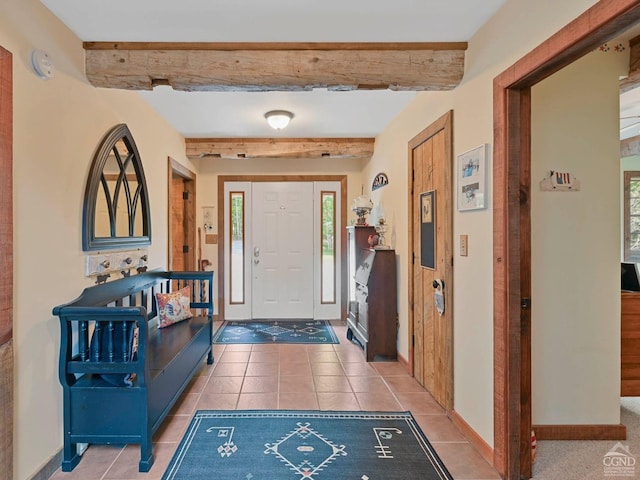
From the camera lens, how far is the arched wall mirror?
7.37 ft

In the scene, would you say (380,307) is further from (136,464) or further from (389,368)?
(136,464)

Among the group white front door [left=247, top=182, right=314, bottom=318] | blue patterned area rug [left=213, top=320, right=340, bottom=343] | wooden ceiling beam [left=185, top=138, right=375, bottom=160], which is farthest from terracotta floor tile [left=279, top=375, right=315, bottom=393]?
wooden ceiling beam [left=185, top=138, right=375, bottom=160]

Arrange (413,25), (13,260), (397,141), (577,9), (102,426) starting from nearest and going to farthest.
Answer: (577,9)
(13,260)
(102,426)
(413,25)
(397,141)

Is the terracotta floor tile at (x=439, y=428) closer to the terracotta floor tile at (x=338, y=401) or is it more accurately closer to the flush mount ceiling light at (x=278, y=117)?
the terracotta floor tile at (x=338, y=401)

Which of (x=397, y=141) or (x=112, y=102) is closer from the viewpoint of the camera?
(x=112, y=102)

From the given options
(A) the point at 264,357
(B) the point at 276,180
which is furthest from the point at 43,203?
(B) the point at 276,180

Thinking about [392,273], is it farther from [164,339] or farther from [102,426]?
[102,426]

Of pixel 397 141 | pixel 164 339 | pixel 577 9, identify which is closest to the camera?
pixel 577 9

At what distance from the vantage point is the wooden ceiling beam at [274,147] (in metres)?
4.41

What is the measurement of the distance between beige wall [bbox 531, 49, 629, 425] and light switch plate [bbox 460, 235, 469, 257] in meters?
0.39

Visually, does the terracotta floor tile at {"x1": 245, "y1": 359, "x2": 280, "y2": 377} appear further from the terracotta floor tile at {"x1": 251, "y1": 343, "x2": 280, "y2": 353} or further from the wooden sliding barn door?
the wooden sliding barn door

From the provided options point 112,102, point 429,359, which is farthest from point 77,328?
point 429,359

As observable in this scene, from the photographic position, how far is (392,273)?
3551mm

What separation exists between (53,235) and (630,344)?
3.92 metres
